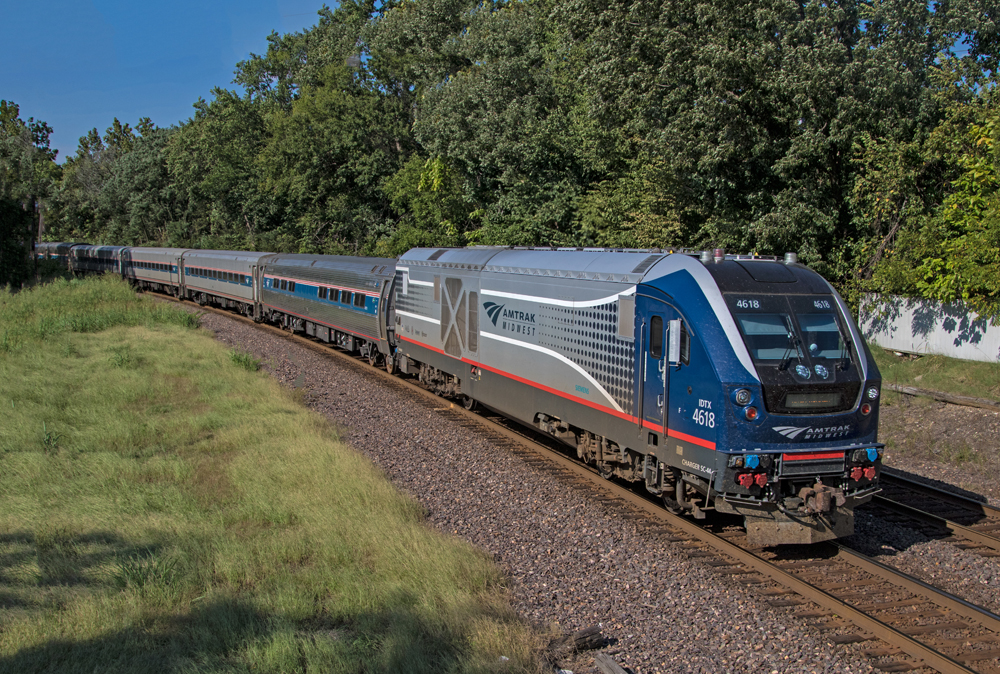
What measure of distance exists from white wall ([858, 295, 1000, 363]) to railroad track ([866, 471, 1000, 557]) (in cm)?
851

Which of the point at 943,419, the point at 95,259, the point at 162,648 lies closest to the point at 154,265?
the point at 95,259

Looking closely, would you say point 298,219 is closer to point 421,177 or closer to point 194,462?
point 421,177

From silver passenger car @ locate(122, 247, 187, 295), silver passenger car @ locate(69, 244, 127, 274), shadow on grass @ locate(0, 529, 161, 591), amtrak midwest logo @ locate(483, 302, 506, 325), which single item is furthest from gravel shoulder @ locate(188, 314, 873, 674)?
silver passenger car @ locate(69, 244, 127, 274)

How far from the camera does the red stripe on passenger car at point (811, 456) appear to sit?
8.04m

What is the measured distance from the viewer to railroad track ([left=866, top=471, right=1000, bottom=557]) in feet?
30.1

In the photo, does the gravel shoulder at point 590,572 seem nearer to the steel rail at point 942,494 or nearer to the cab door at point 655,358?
the cab door at point 655,358

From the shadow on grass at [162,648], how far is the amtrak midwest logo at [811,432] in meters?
5.72

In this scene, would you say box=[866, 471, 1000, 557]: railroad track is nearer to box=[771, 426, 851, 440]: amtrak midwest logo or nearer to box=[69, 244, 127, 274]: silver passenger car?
box=[771, 426, 851, 440]: amtrak midwest logo

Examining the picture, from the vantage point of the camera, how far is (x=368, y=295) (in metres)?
21.4

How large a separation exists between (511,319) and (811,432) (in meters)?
6.35

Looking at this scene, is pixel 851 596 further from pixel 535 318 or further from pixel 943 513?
pixel 535 318

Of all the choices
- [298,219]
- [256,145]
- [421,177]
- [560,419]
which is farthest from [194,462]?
[256,145]

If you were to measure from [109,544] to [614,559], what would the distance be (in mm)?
5971

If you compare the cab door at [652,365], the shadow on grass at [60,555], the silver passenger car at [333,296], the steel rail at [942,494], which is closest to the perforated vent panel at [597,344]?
the cab door at [652,365]
